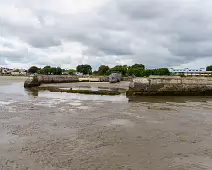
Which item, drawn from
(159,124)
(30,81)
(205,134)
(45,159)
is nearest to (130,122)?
(159,124)

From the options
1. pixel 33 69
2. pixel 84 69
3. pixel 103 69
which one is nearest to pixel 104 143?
pixel 103 69

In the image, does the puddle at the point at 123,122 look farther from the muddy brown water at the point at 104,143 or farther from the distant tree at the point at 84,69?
the distant tree at the point at 84,69

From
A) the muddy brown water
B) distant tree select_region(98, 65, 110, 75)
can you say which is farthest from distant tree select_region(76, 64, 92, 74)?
the muddy brown water

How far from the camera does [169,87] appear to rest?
2084 centimetres

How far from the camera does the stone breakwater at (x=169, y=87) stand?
2048 centimetres

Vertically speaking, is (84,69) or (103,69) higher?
(84,69)

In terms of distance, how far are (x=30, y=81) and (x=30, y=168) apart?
28636mm

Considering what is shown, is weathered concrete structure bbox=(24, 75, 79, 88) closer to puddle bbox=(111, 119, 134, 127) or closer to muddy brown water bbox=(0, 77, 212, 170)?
muddy brown water bbox=(0, 77, 212, 170)

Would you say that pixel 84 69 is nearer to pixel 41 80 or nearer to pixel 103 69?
pixel 103 69

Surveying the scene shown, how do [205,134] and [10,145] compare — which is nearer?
[10,145]

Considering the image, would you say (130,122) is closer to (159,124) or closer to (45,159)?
(159,124)

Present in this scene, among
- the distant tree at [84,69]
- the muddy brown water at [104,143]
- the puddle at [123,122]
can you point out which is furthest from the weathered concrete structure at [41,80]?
the distant tree at [84,69]

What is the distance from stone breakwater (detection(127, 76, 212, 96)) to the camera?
67.2 ft

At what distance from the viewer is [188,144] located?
6277mm
